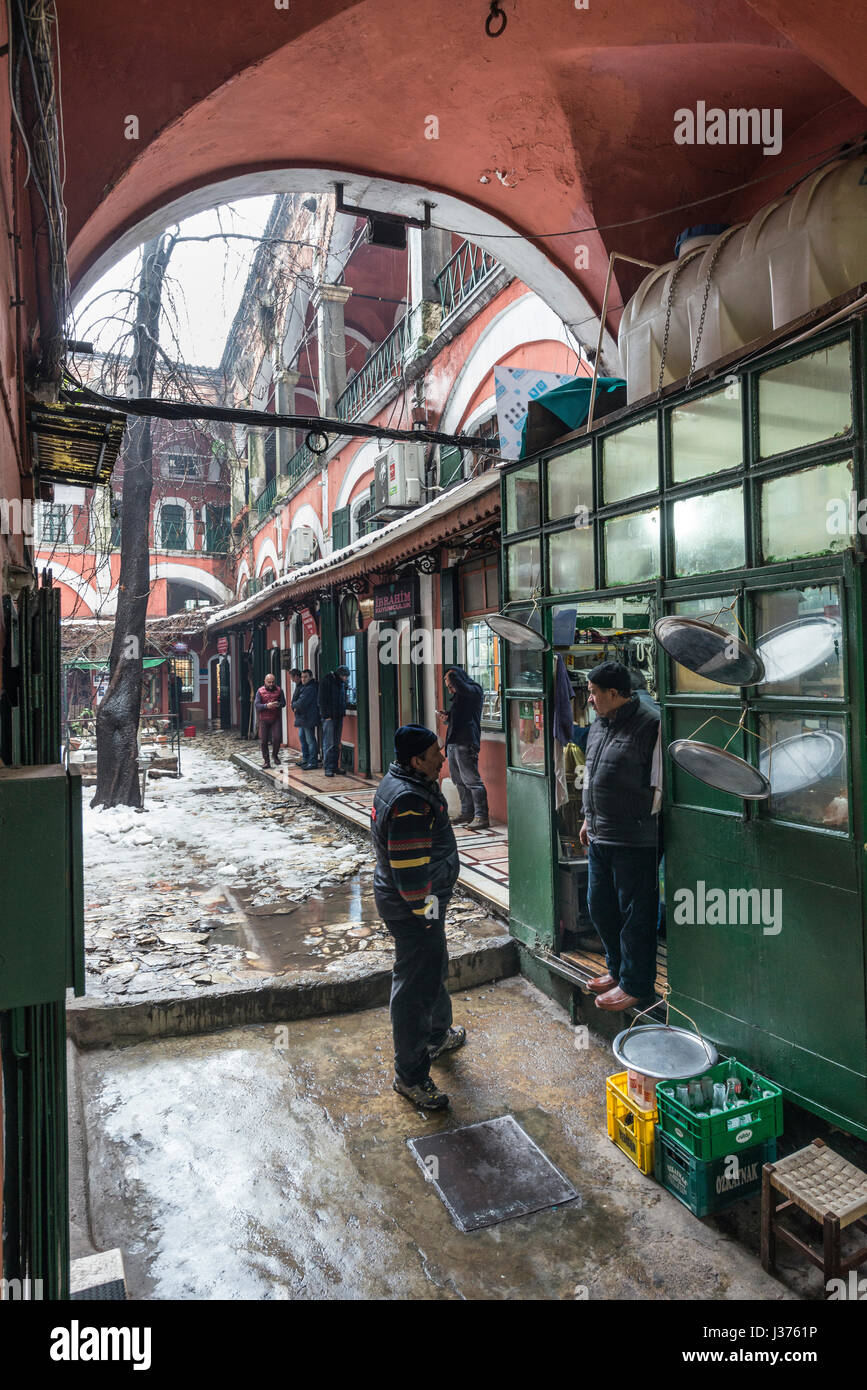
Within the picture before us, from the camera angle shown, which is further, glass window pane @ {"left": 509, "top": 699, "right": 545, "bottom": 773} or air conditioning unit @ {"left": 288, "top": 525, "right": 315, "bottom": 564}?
air conditioning unit @ {"left": 288, "top": 525, "right": 315, "bottom": 564}

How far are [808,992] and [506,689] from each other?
281 cm

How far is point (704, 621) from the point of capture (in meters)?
3.39

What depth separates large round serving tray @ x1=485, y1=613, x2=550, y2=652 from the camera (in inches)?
186

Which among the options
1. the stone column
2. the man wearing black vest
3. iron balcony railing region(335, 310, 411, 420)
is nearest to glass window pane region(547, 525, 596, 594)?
the man wearing black vest

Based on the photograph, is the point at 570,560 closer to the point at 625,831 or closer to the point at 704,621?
the point at 704,621

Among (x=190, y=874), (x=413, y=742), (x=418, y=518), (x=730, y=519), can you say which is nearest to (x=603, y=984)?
(x=413, y=742)

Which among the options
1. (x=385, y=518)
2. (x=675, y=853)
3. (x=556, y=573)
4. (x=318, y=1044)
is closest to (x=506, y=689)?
(x=556, y=573)

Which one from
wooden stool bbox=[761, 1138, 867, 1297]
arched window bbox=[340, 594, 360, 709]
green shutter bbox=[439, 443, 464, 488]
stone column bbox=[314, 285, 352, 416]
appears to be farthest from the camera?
stone column bbox=[314, 285, 352, 416]

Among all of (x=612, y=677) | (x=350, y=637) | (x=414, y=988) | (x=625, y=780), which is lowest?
(x=414, y=988)

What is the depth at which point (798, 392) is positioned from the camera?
10.2 ft

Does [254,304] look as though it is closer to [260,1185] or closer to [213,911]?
[213,911]

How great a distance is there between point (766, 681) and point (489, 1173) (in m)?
2.46

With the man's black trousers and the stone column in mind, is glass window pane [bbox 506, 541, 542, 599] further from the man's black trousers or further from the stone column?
the stone column

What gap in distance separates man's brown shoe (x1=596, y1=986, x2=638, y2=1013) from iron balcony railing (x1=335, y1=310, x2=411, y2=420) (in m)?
10.0
